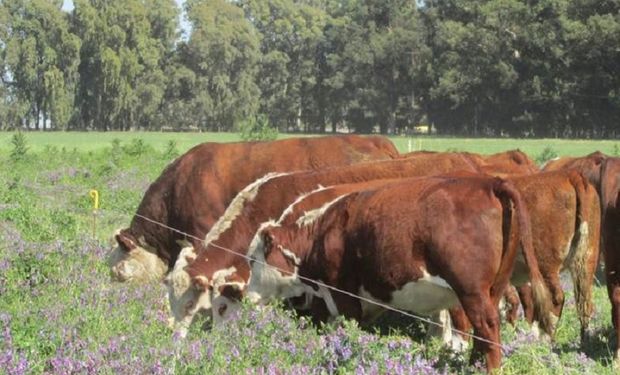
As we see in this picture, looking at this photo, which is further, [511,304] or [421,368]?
[511,304]

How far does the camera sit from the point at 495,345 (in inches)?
231

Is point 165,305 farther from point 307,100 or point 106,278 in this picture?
point 307,100

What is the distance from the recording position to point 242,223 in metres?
8.38

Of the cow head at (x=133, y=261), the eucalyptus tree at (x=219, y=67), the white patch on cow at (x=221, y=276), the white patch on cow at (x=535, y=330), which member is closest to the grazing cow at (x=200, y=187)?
the cow head at (x=133, y=261)

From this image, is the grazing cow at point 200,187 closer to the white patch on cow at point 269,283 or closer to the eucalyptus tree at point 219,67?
the white patch on cow at point 269,283

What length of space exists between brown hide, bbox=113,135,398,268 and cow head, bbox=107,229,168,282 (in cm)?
6

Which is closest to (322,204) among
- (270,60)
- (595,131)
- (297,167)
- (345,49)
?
(297,167)

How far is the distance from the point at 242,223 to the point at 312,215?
4.18ft

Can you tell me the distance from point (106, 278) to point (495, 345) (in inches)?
179

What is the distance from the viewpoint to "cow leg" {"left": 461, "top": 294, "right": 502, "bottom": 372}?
232 inches

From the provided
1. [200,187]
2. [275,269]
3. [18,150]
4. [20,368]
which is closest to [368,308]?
[275,269]

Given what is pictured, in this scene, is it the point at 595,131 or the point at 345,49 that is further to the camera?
the point at 345,49

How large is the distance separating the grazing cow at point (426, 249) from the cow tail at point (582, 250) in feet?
3.65

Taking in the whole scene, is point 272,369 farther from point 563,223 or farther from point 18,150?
point 18,150
